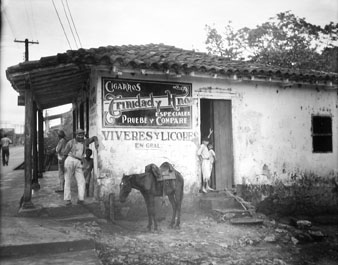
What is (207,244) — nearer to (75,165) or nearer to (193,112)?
(75,165)

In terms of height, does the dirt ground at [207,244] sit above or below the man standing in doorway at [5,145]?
below

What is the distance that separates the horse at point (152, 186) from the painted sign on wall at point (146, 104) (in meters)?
1.55

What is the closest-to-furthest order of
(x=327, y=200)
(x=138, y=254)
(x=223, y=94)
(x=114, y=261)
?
(x=114, y=261) < (x=138, y=254) < (x=223, y=94) < (x=327, y=200)

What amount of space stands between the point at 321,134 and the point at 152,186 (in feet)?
20.8

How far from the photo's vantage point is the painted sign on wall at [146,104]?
312 inches

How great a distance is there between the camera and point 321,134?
1047 centimetres

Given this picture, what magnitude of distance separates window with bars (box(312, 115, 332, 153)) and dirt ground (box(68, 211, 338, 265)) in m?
3.14

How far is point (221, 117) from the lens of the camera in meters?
9.31

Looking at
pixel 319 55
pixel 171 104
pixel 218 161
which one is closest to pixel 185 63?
pixel 171 104

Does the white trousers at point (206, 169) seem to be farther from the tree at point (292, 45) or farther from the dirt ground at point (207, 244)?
the tree at point (292, 45)

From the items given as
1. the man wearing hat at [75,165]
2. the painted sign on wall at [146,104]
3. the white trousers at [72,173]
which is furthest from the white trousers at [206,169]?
the white trousers at [72,173]

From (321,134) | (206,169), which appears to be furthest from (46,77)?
(321,134)

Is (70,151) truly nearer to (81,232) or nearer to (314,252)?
(81,232)

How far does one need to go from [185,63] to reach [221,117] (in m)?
2.15
